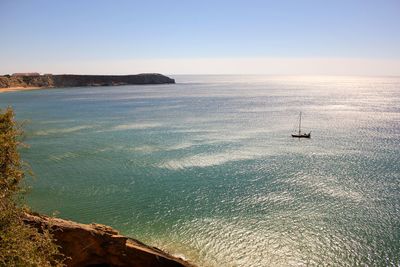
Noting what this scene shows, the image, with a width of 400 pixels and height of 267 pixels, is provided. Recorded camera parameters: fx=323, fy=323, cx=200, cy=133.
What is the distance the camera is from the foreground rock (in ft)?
66.7

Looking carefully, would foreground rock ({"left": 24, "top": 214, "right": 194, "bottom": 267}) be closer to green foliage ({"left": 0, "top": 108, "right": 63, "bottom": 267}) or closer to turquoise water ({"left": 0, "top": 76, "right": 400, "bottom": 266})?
green foliage ({"left": 0, "top": 108, "right": 63, "bottom": 267})

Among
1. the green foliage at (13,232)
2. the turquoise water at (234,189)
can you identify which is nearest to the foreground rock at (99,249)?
the green foliage at (13,232)

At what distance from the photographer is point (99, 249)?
20828mm

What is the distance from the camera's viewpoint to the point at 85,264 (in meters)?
20.8

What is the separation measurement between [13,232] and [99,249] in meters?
6.82

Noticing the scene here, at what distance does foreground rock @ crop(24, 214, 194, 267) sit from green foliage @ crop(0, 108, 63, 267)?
1120mm

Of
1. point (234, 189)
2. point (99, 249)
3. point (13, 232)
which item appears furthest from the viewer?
point (234, 189)

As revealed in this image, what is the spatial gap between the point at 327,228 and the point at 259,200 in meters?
9.03

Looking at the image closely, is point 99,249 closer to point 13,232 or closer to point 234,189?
point 13,232

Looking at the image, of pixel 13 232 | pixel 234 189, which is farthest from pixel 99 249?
pixel 234 189

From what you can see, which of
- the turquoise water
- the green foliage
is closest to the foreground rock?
the green foliage

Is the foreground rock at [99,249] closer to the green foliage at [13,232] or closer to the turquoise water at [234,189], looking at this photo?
the green foliage at [13,232]

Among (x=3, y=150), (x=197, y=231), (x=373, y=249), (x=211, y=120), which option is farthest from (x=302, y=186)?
(x=211, y=120)

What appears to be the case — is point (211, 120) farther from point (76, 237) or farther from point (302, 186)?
point (76, 237)
